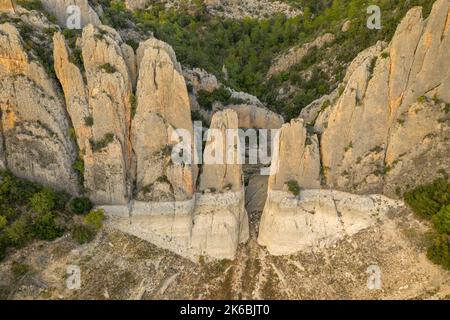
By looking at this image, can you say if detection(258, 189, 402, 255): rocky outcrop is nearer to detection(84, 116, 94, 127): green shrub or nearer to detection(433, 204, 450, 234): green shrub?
detection(433, 204, 450, 234): green shrub

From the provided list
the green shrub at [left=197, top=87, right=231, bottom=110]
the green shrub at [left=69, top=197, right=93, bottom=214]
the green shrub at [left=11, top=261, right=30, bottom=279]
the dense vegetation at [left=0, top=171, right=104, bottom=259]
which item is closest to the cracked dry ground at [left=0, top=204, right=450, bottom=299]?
the green shrub at [left=11, top=261, right=30, bottom=279]

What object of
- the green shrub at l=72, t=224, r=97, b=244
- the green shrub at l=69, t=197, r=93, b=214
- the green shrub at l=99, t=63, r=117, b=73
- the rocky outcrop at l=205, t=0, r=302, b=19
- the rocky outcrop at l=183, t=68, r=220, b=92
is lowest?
the green shrub at l=72, t=224, r=97, b=244

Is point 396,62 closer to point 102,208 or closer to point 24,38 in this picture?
point 102,208

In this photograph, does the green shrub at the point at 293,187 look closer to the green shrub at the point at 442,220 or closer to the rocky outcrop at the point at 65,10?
the green shrub at the point at 442,220

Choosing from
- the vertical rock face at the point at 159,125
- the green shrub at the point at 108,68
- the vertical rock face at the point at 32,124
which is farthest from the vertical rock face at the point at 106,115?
the vertical rock face at the point at 32,124

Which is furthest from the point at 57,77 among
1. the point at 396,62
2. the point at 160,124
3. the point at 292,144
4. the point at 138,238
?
the point at 396,62
